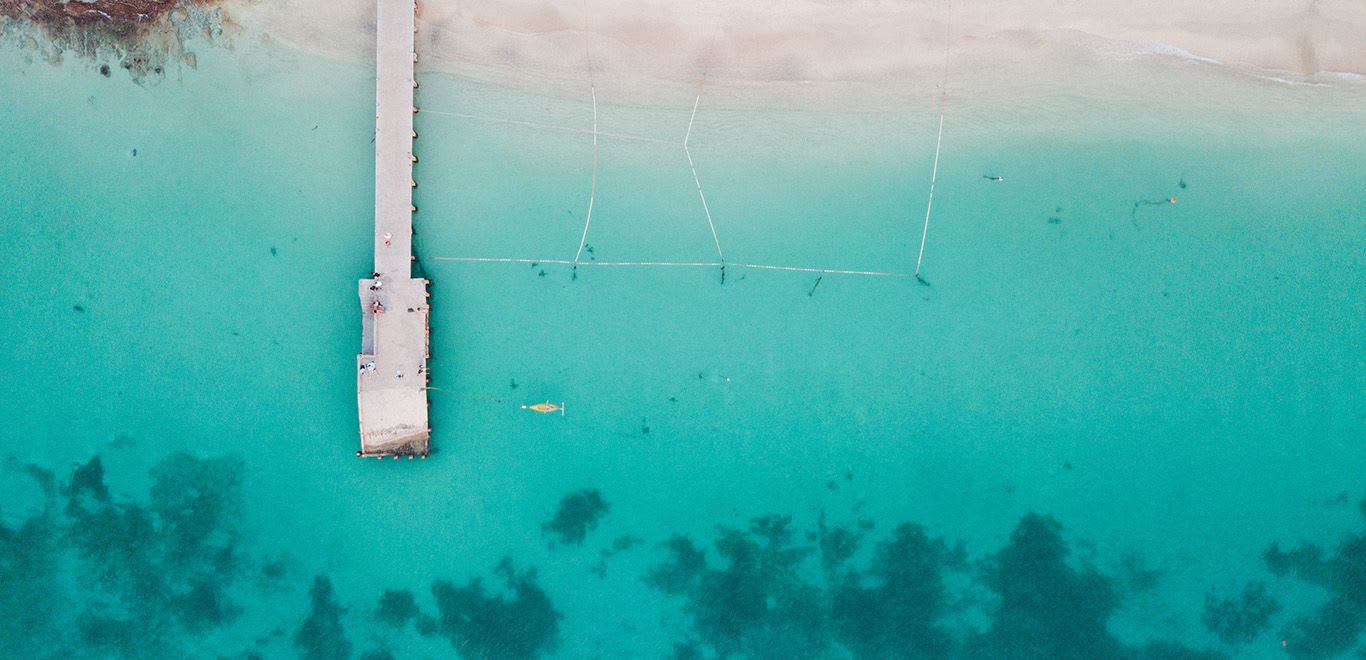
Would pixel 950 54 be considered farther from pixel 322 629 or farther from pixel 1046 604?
pixel 322 629

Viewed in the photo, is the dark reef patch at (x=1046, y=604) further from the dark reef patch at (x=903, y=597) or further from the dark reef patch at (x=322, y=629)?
the dark reef patch at (x=322, y=629)

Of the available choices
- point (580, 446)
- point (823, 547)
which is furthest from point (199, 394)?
point (823, 547)

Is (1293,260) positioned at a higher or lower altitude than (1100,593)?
higher

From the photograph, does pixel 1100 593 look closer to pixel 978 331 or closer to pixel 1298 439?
pixel 1298 439

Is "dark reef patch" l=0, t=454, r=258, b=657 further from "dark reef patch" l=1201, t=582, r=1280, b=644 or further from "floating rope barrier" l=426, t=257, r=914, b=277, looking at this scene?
"dark reef patch" l=1201, t=582, r=1280, b=644

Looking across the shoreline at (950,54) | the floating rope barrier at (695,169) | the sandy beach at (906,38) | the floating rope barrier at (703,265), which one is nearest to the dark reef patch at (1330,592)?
the shoreline at (950,54)
